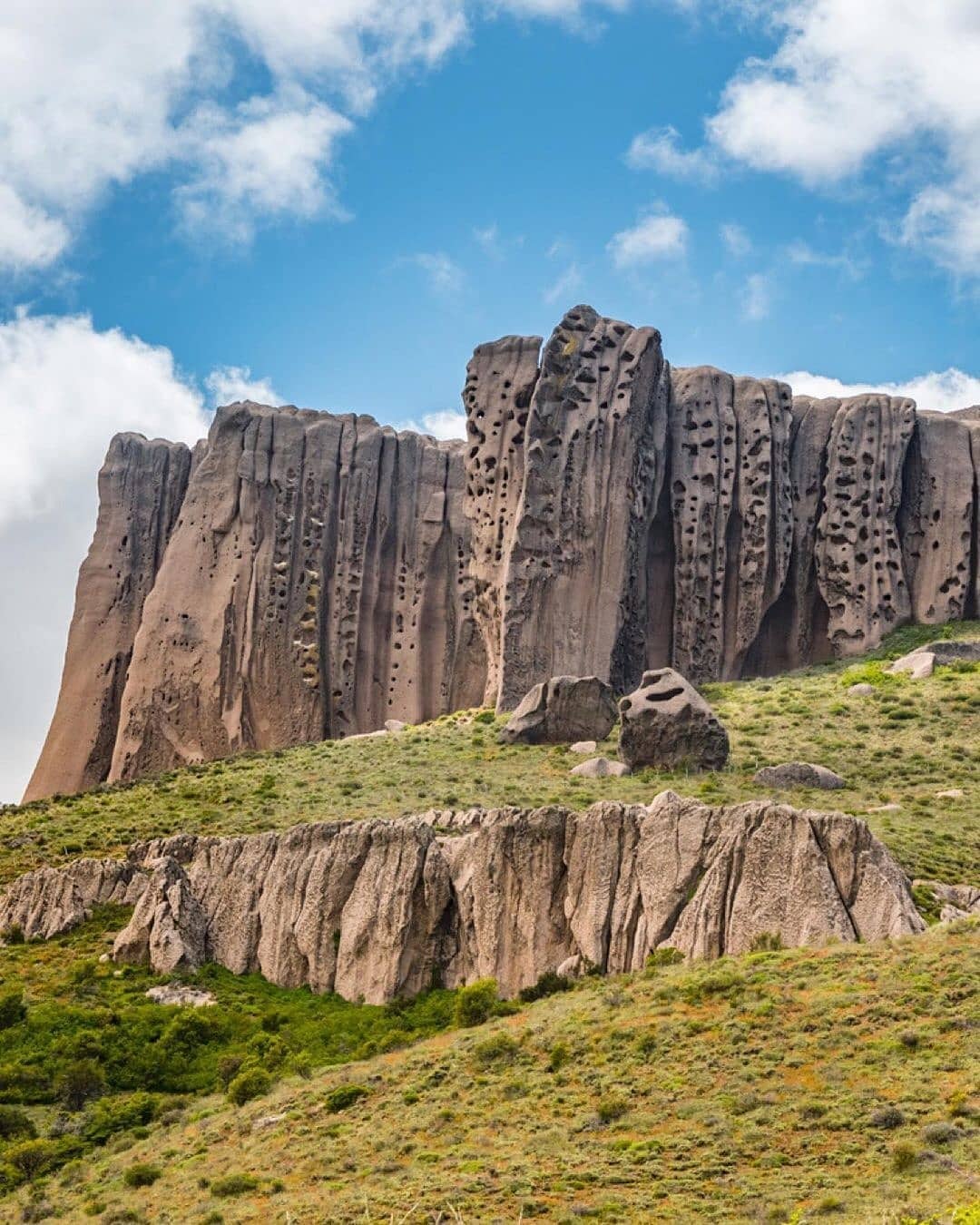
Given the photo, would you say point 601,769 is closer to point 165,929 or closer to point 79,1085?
point 165,929

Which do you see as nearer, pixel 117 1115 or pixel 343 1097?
pixel 343 1097

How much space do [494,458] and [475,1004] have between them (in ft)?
92.7

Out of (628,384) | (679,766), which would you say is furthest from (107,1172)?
(628,384)

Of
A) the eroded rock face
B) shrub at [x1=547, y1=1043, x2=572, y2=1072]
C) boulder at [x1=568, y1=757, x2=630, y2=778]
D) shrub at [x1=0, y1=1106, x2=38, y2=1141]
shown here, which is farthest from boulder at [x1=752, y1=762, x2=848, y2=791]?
→ the eroded rock face

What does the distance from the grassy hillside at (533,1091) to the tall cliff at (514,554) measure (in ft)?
49.4

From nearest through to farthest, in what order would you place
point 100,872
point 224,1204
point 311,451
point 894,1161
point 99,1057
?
point 894,1161 < point 224,1204 < point 99,1057 < point 100,872 < point 311,451

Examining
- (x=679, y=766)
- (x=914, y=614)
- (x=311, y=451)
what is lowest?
(x=679, y=766)

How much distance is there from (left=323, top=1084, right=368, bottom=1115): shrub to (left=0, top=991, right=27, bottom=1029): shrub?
8.13m

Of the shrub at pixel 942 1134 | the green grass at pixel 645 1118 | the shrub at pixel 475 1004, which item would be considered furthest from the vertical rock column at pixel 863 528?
the shrub at pixel 942 1134

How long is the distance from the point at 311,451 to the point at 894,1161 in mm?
45554

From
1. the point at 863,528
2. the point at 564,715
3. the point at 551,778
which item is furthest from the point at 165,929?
the point at 863,528

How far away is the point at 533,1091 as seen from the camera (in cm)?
2508

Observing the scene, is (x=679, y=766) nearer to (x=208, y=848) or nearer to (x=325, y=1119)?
(x=208, y=848)

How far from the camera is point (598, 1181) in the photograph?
→ 70.2ft
